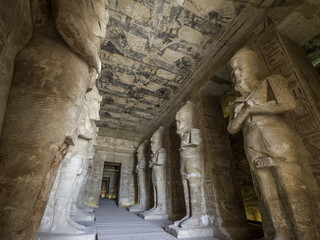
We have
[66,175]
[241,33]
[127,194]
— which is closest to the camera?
[66,175]

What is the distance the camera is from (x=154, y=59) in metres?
4.53

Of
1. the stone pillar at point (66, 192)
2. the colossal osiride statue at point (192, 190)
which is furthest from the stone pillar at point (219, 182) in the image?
the stone pillar at point (66, 192)

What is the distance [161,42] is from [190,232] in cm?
438

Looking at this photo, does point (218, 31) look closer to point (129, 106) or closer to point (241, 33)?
point (241, 33)

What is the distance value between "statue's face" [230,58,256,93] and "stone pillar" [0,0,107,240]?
2157mm

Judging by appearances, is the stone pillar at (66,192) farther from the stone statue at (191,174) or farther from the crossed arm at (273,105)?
the crossed arm at (273,105)

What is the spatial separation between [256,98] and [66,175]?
3.37 metres

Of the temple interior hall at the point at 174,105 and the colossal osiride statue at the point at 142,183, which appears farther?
the colossal osiride statue at the point at 142,183

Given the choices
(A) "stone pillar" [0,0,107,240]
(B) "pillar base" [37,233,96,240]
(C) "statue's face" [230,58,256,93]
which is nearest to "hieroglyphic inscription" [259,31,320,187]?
(C) "statue's face" [230,58,256,93]

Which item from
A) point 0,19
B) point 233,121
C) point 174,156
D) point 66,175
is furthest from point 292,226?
point 174,156

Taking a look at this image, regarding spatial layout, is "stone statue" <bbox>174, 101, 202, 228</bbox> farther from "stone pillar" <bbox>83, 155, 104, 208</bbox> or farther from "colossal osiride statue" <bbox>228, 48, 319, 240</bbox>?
"stone pillar" <bbox>83, 155, 104, 208</bbox>

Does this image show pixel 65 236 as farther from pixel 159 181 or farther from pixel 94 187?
pixel 94 187

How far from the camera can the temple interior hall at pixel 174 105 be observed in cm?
92

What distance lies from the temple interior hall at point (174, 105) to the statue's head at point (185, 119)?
0.03 metres
